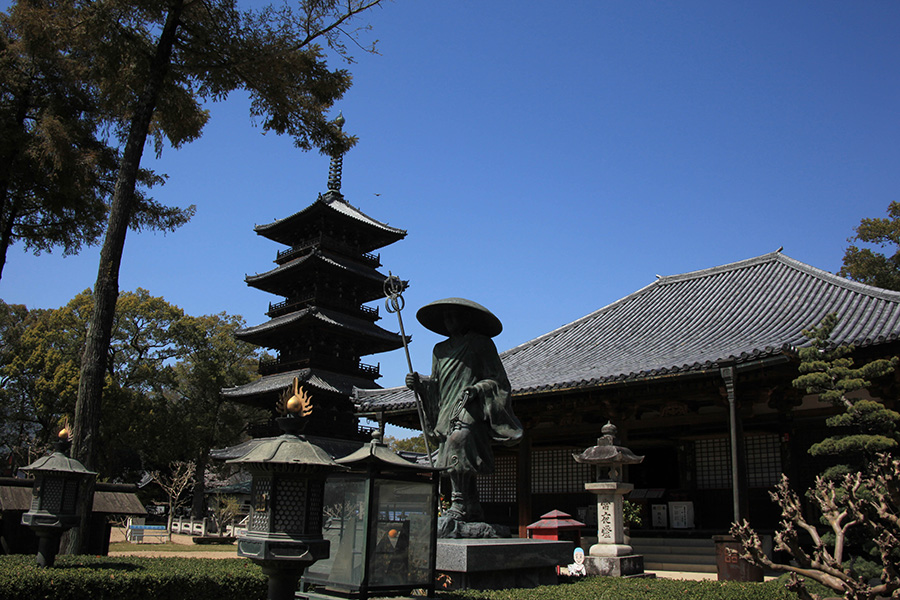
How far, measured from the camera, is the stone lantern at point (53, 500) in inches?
292

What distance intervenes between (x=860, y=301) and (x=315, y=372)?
72.3 ft

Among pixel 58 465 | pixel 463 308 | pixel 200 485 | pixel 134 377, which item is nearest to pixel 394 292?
pixel 463 308

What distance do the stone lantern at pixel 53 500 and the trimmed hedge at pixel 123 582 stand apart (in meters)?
0.28

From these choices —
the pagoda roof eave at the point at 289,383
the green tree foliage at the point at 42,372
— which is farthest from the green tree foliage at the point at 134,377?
the pagoda roof eave at the point at 289,383

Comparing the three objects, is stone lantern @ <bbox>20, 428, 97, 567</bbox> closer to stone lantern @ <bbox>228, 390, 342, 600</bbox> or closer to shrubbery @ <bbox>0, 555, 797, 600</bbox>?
shrubbery @ <bbox>0, 555, 797, 600</bbox>

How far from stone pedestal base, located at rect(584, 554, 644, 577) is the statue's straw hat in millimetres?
4195

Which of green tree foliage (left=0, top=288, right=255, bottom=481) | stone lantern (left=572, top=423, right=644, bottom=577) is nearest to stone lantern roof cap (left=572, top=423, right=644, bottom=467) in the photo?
stone lantern (left=572, top=423, right=644, bottom=577)

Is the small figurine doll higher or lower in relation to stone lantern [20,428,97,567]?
lower

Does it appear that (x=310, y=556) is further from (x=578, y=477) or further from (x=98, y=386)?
(x=578, y=477)

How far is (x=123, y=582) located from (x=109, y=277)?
4386mm

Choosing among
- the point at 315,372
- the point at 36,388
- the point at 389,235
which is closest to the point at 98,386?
the point at 315,372

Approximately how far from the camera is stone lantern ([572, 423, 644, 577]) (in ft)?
31.1

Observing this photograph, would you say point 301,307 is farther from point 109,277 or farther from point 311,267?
point 109,277

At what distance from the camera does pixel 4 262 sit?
13828mm
